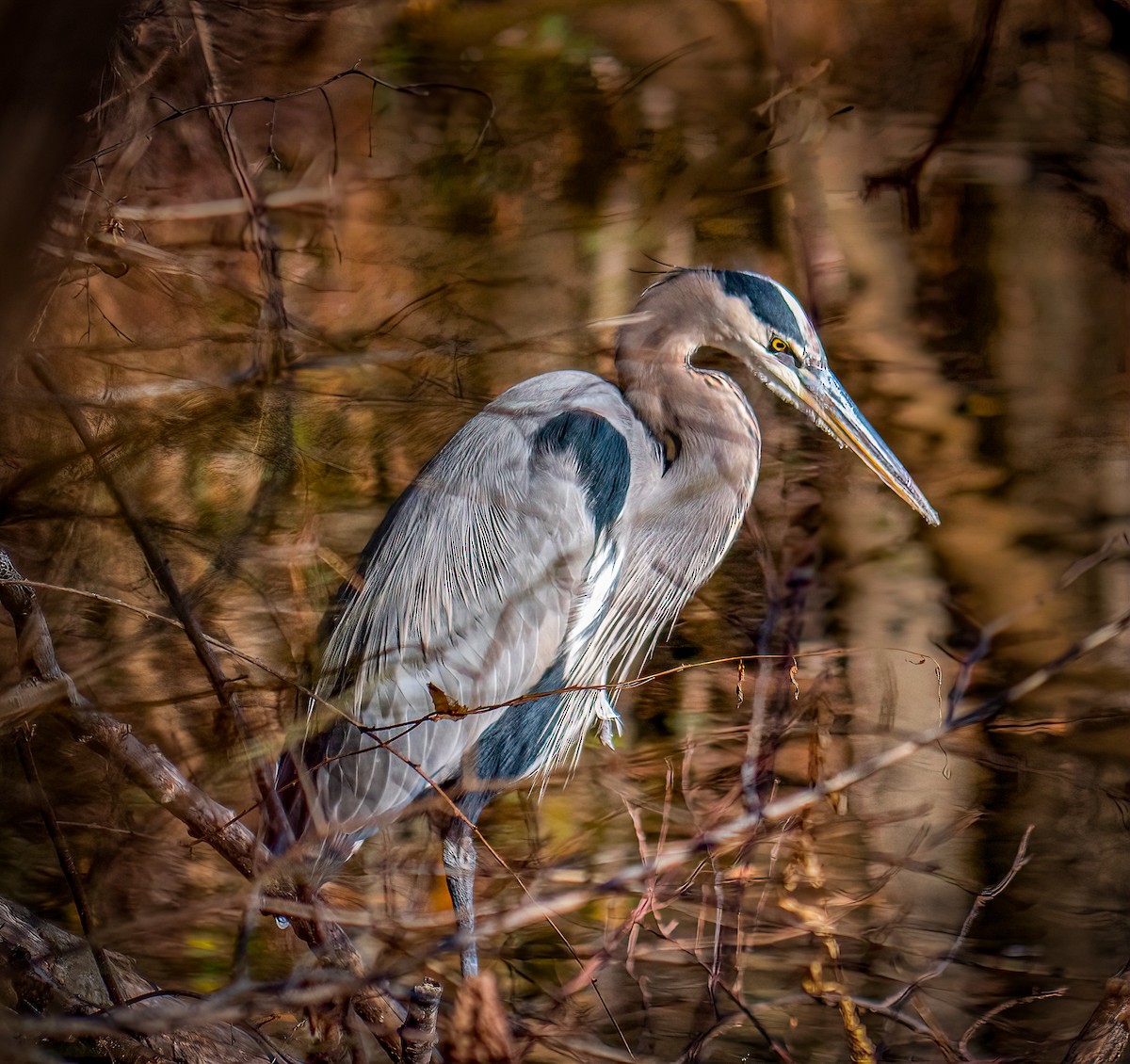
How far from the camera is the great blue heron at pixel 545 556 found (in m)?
1.25

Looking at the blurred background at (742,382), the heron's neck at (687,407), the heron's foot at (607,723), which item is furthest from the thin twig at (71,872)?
the heron's neck at (687,407)

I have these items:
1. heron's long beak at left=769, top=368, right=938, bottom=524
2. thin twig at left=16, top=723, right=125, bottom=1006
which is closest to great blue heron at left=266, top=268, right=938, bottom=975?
heron's long beak at left=769, top=368, right=938, bottom=524

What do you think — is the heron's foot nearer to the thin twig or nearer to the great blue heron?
the great blue heron

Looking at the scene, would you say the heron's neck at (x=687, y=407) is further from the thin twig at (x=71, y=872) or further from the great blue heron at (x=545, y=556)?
the thin twig at (x=71, y=872)

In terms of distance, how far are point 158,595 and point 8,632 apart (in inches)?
9.4

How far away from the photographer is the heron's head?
4.12ft

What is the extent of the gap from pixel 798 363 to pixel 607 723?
0.53 m

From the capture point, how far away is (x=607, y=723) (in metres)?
1.32

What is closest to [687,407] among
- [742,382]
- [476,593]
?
[742,382]

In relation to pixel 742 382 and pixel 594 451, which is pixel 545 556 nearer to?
pixel 594 451

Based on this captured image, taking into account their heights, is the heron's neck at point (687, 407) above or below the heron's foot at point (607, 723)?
above

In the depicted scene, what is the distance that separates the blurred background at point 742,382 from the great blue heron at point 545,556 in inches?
1.6

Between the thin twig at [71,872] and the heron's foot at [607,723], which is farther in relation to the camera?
the heron's foot at [607,723]

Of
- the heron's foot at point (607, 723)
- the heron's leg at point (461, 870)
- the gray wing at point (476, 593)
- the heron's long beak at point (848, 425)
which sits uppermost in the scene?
the heron's long beak at point (848, 425)
